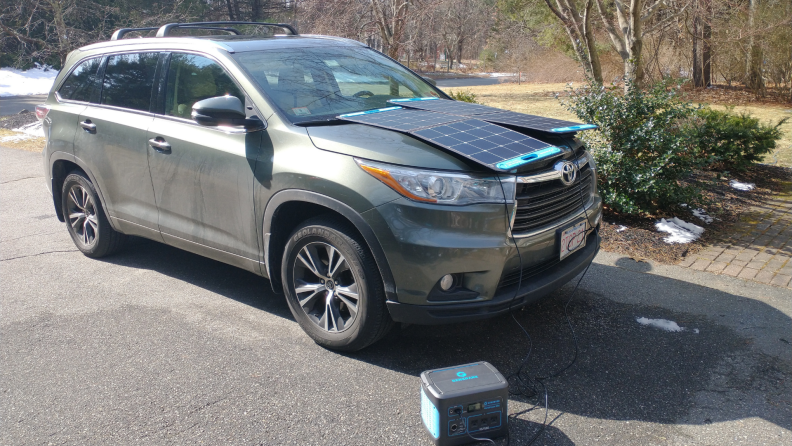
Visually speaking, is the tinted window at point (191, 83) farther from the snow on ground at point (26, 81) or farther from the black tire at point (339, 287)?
the snow on ground at point (26, 81)

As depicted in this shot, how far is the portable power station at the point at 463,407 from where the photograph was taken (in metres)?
2.84

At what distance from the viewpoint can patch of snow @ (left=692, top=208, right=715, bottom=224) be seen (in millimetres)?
6327

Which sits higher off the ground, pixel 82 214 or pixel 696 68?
pixel 696 68

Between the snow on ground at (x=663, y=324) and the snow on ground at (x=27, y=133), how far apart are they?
39.8 ft

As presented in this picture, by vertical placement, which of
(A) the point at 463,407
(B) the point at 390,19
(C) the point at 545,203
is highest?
(B) the point at 390,19

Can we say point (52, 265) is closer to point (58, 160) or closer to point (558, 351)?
point (58, 160)

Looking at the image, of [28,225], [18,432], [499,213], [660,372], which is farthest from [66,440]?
[28,225]

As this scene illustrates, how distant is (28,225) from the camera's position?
22.0 ft

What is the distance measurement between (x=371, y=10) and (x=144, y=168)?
1101cm

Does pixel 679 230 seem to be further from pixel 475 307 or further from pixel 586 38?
pixel 586 38

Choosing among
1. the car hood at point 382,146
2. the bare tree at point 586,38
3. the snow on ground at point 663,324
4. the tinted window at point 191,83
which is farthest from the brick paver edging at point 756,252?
the tinted window at point 191,83

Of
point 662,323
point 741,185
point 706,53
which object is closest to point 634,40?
point 741,185

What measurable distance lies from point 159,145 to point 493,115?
2.33 metres

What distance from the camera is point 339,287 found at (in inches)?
143
